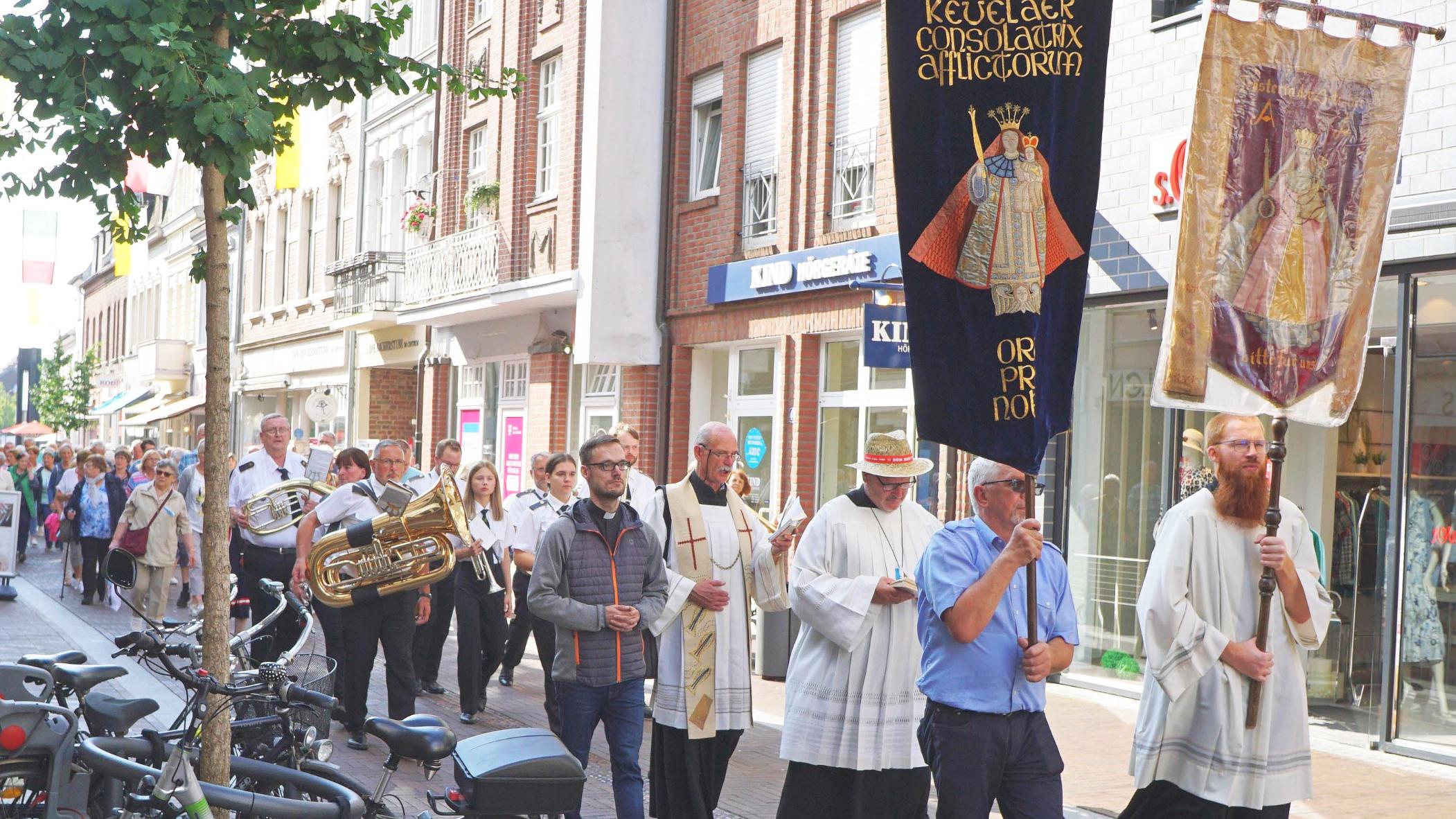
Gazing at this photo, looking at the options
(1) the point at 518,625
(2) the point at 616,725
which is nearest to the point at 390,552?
(1) the point at 518,625

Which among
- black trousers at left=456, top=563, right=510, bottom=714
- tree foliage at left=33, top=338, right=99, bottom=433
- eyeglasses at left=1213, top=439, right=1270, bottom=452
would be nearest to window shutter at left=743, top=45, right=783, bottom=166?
black trousers at left=456, top=563, right=510, bottom=714

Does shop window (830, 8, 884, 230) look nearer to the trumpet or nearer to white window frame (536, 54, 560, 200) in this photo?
the trumpet

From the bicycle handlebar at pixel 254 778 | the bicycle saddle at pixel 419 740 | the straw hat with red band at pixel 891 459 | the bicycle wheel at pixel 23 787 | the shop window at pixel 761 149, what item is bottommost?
the bicycle wheel at pixel 23 787

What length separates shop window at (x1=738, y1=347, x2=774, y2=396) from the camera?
1781cm

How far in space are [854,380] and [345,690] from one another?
286 inches

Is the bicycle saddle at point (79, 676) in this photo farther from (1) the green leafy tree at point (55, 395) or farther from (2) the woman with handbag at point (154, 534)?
(1) the green leafy tree at point (55, 395)

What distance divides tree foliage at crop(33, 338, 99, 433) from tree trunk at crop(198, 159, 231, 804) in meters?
66.5

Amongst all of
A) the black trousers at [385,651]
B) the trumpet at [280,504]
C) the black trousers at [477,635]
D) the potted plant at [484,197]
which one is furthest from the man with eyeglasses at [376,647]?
the potted plant at [484,197]

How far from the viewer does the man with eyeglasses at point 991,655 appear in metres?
5.53

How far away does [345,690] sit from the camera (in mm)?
10391

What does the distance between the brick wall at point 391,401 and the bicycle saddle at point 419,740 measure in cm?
2723

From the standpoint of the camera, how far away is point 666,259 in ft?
64.8

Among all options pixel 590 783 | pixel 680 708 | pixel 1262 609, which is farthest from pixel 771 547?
pixel 1262 609

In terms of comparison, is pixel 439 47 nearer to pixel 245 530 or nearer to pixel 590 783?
pixel 245 530
